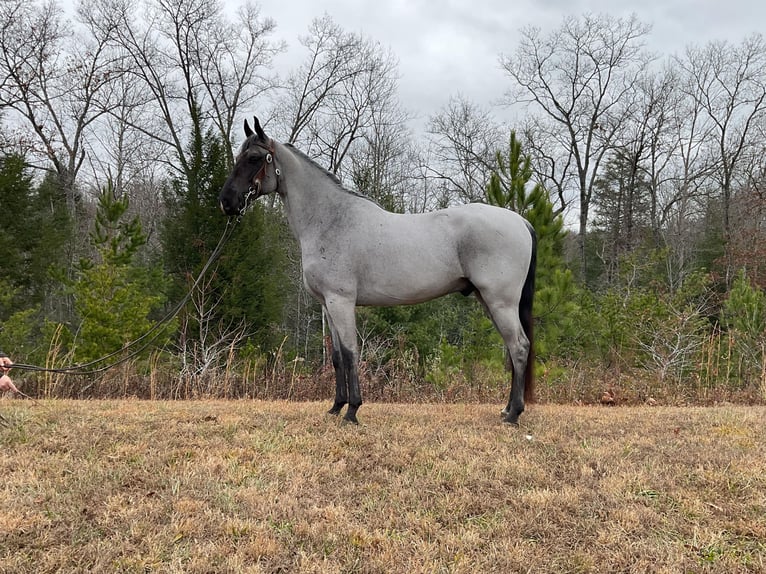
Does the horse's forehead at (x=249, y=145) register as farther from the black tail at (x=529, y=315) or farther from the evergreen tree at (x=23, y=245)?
the evergreen tree at (x=23, y=245)

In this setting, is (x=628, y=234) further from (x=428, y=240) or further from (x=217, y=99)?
(x=428, y=240)

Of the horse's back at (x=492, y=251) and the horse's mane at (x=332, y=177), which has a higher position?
the horse's mane at (x=332, y=177)

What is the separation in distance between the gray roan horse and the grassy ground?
794mm

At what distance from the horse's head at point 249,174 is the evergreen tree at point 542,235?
16.2 ft

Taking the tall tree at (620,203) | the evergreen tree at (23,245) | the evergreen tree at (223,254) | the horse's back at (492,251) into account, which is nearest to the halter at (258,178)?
the horse's back at (492,251)

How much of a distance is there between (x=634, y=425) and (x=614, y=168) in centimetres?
2357

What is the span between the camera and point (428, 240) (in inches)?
157

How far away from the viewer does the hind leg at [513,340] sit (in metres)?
3.97

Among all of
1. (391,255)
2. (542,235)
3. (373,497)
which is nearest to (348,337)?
(391,255)

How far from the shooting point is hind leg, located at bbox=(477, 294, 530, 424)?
3.97m

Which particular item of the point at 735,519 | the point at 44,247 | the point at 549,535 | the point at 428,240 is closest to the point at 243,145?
the point at 428,240

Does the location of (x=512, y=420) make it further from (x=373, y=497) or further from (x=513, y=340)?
(x=373, y=497)

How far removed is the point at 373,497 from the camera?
8.64 ft

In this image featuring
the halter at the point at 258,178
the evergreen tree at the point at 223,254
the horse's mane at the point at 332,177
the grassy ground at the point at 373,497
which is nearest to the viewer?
the grassy ground at the point at 373,497
